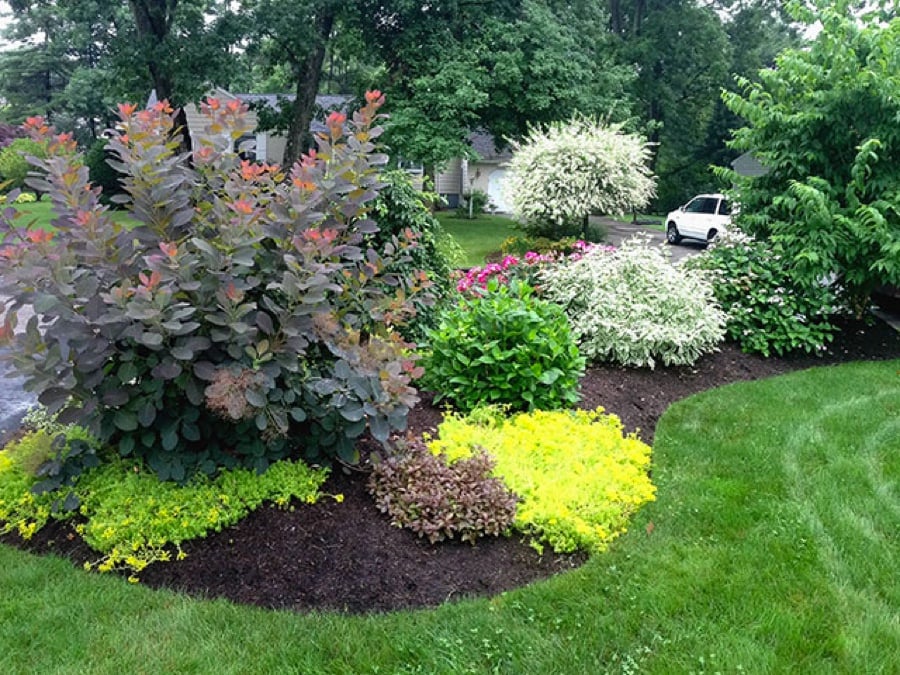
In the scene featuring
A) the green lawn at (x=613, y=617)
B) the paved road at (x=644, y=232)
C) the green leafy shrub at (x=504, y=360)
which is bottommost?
the paved road at (x=644, y=232)

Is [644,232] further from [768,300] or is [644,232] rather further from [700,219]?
[768,300]

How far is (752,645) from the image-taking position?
2.50 metres

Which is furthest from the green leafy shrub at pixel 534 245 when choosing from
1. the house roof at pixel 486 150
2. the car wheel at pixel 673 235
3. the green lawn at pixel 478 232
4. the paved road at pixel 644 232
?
the house roof at pixel 486 150

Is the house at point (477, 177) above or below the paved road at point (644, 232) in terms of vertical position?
above

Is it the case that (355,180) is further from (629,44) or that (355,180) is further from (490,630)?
(629,44)

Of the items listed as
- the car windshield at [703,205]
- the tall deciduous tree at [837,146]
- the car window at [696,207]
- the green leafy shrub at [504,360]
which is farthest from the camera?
the car window at [696,207]

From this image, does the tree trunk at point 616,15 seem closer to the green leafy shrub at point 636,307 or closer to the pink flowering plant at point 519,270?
the pink flowering plant at point 519,270

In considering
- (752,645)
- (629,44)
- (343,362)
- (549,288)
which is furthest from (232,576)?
(629,44)

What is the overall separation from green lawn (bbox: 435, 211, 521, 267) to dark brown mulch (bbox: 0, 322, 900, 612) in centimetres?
1007

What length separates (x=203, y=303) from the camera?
297 centimetres

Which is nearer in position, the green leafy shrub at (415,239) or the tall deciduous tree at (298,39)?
the green leafy shrub at (415,239)

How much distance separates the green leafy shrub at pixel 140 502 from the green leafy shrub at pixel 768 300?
480 cm

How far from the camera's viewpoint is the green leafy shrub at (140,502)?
9.79 feet

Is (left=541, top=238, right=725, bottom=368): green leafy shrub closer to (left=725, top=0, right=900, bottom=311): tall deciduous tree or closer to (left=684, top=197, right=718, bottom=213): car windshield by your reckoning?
(left=725, top=0, right=900, bottom=311): tall deciduous tree
